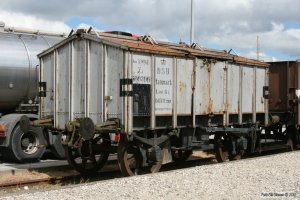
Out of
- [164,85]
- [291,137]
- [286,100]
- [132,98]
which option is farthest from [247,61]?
[132,98]

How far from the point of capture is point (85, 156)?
37.3 feet

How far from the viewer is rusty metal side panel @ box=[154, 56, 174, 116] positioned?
34.9 feet

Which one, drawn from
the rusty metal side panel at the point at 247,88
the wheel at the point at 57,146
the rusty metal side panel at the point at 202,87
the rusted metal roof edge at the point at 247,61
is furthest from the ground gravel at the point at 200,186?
the wheel at the point at 57,146

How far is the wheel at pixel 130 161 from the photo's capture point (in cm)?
1016

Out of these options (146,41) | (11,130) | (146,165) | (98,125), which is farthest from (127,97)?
(11,130)

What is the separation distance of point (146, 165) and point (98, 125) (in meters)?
1.46

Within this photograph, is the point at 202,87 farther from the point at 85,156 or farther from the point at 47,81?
the point at 47,81

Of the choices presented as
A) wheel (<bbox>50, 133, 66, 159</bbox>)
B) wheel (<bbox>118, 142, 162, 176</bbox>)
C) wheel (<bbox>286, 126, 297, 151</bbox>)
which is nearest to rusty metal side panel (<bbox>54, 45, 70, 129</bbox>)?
wheel (<bbox>118, 142, 162, 176</bbox>)

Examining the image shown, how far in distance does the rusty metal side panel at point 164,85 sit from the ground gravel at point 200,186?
1.46 meters

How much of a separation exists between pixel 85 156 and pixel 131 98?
2244 millimetres

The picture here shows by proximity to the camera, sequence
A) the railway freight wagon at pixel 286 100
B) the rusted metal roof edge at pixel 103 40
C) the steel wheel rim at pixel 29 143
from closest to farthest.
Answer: the rusted metal roof edge at pixel 103 40
the steel wheel rim at pixel 29 143
the railway freight wagon at pixel 286 100

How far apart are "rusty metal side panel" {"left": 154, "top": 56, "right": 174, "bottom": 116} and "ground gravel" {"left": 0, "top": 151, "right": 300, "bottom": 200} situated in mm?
1457

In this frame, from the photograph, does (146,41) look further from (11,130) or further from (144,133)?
(11,130)

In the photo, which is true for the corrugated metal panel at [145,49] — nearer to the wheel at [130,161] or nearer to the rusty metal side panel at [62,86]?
the rusty metal side panel at [62,86]
